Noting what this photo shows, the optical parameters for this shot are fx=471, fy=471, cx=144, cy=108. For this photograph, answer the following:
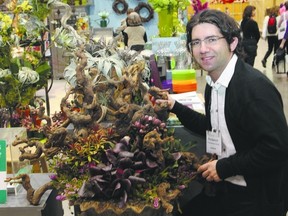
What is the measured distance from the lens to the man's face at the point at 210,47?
6.14 ft

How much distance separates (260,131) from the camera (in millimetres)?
1784

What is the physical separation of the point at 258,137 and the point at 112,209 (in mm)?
625

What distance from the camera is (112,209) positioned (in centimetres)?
161

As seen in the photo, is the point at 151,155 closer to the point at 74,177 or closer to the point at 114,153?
the point at 114,153

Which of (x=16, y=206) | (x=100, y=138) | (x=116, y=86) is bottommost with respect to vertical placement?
(x=16, y=206)

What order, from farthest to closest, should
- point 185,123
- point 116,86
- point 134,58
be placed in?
point 134,58 < point 185,123 < point 116,86

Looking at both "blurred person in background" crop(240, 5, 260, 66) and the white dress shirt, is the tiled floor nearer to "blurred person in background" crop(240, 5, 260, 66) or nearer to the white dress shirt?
"blurred person in background" crop(240, 5, 260, 66)

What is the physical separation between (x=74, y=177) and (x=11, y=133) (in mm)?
570

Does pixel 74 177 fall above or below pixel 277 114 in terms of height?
below

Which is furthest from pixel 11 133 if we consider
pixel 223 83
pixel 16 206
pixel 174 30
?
pixel 174 30

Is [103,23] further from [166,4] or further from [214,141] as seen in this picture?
[214,141]

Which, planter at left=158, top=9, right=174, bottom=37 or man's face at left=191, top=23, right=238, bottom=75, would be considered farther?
planter at left=158, top=9, right=174, bottom=37

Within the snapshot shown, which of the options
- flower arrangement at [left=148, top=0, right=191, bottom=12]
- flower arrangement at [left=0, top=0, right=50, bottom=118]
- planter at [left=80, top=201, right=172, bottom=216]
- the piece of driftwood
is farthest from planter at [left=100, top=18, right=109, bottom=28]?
planter at [left=80, top=201, right=172, bottom=216]

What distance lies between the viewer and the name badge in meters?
2.00
